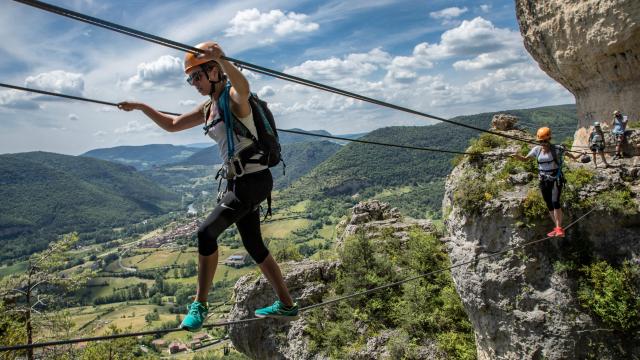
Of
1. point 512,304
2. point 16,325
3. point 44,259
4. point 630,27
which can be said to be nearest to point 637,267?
point 512,304

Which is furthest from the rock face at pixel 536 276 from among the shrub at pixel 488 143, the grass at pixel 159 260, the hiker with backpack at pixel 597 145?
the grass at pixel 159 260

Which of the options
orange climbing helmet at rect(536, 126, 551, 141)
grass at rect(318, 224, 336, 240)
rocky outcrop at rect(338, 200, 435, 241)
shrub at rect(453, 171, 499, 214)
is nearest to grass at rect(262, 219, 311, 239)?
grass at rect(318, 224, 336, 240)

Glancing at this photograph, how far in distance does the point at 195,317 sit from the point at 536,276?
12434 millimetres

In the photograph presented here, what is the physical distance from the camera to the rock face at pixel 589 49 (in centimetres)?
1480

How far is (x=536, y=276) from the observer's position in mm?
13203

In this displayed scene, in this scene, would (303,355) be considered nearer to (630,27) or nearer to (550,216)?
(550,216)

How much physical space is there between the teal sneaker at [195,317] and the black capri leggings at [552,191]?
10.3 meters

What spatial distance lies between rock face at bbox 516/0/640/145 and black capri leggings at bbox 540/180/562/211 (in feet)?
25.9

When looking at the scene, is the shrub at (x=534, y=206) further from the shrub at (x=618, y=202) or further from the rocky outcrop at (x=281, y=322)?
the rocky outcrop at (x=281, y=322)

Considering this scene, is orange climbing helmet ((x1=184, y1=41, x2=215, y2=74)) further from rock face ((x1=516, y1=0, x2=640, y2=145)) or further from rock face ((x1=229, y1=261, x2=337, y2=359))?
rock face ((x1=229, y1=261, x2=337, y2=359))

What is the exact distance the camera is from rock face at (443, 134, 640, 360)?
40.6 feet

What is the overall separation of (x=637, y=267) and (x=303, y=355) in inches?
676

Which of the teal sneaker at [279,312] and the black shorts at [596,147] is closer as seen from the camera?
the teal sneaker at [279,312]

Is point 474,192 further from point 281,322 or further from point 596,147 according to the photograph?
point 281,322
